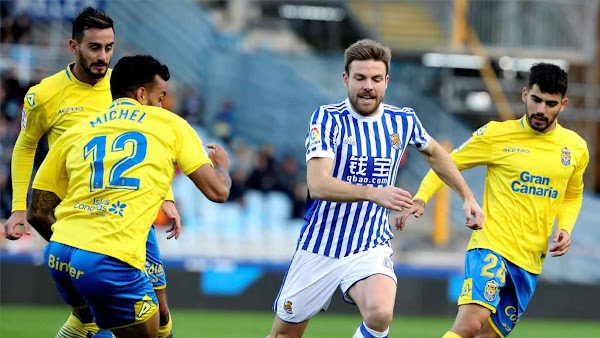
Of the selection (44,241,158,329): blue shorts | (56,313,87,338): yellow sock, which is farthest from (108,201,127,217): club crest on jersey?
(56,313,87,338): yellow sock

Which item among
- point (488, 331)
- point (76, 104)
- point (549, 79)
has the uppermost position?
point (549, 79)

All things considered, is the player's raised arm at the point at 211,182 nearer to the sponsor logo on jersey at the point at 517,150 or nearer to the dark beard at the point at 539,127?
the sponsor logo on jersey at the point at 517,150

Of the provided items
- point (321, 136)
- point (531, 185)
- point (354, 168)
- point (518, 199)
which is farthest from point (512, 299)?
point (321, 136)

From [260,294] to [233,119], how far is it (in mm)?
4779

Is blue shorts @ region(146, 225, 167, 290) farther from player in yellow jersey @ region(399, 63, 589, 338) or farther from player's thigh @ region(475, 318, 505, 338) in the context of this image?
player's thigh @ region(475, 318, 505, 338)

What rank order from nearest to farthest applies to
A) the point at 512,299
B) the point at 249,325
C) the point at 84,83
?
1. the point at 84,83
2. the point at 512,299
3. the point at 249,325

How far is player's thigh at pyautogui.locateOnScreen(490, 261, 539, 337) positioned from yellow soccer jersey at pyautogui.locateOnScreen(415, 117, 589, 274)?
0.26 feet

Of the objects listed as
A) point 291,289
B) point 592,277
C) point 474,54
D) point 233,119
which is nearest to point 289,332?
point 291,289

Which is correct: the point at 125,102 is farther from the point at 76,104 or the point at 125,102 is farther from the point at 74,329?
the point at 74,329

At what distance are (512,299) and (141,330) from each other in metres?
3.16

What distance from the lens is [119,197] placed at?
20.6 ft

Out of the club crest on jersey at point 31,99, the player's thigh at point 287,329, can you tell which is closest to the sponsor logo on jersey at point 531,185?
the player's thigh at point 287,329

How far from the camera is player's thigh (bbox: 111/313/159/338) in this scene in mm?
6449

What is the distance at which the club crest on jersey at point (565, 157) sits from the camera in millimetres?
8414
